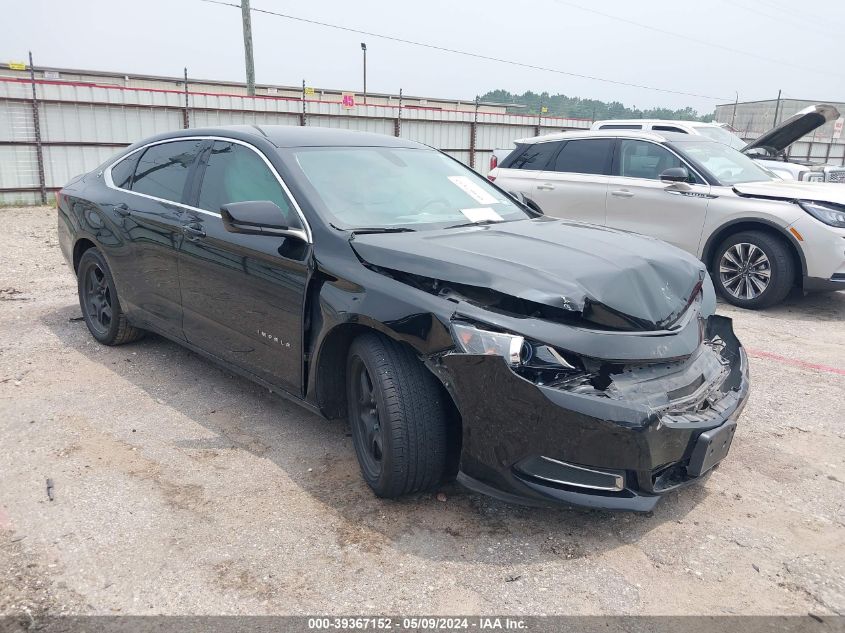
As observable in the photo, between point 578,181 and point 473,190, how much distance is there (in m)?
4.45

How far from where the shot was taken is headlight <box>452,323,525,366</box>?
263 cm

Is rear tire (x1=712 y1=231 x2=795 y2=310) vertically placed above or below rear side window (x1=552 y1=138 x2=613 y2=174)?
below

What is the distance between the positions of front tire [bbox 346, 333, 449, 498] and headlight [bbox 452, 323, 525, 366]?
27cm

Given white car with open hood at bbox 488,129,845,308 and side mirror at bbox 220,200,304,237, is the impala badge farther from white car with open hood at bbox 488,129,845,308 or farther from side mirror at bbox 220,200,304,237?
white car with open hood at bbox 488,129,845,308

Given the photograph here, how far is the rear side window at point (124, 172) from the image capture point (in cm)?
493

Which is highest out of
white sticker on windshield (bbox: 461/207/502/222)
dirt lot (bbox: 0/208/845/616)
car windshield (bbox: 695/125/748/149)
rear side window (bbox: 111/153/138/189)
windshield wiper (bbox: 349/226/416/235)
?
car windshield (bbox: 695/125/748/149)

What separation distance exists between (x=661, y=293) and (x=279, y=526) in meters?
1.94

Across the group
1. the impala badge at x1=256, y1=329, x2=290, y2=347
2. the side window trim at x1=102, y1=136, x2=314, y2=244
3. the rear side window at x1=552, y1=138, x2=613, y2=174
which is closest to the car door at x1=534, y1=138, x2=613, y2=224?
the rear side window at x1=552, y1=138, x2=613, y2=174

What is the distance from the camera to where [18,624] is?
7.65 ft

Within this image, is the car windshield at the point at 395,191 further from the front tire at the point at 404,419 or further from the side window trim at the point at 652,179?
the side window trim at the point at 652,179

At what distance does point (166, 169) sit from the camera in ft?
15.0

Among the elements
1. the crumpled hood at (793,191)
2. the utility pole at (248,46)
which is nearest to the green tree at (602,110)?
the utility pole at (248,46)

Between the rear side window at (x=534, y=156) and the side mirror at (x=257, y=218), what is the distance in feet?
19.5

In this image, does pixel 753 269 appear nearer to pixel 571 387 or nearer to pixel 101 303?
pixel 571 387
